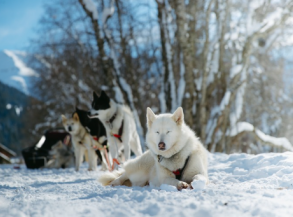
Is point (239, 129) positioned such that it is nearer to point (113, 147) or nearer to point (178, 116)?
point (113, 147)

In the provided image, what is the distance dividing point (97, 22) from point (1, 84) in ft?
116

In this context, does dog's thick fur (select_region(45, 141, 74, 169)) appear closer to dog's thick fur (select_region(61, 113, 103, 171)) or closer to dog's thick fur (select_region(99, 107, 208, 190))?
dog's thick fur (select_region(61, 113, 103, 171))

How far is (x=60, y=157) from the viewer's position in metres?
10.2

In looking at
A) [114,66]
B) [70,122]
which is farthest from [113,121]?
[114,66]

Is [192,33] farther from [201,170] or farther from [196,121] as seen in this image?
[201,170]

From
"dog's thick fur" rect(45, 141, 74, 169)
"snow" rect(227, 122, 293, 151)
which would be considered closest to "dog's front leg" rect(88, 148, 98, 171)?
"dog's thick fur" rect(45, 141, 74, 169)

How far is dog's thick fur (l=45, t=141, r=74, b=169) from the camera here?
400 inches

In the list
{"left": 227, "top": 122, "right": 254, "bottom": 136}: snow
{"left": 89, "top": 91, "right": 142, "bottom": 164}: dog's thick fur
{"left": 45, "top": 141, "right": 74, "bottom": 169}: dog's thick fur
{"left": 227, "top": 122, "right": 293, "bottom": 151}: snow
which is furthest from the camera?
{"left": 227, "top": 122, "right": 254, "bottom": 136}: snow

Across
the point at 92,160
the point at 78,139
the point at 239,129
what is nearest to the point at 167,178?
the point at 92,160

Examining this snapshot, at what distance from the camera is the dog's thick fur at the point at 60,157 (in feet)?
33.4

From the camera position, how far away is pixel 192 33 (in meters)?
11.1

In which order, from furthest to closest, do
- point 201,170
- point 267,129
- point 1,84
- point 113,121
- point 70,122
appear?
point 1,84 → point 267,129 → point 70,122 → point 113,121 → point 201,170

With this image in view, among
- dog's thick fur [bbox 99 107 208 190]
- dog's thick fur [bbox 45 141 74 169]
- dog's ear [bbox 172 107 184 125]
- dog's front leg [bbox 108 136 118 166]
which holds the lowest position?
dog's thick fur [bbox 45 141 74 169]

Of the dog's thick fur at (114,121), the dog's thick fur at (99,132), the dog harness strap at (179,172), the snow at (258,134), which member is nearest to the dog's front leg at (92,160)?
the dog's thick fur at (99,132)
